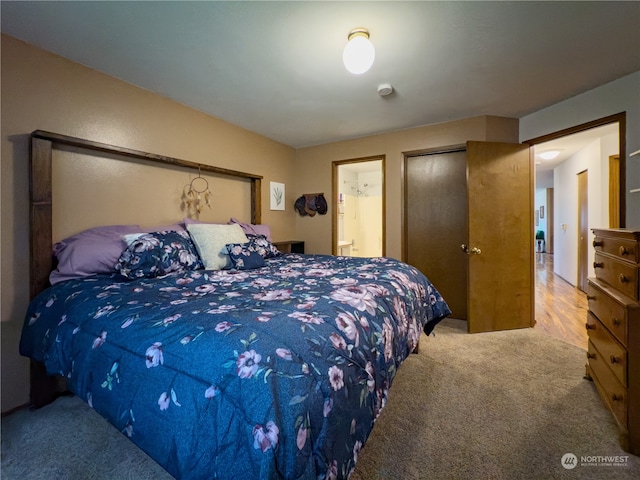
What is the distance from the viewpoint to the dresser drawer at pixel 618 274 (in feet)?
4.69

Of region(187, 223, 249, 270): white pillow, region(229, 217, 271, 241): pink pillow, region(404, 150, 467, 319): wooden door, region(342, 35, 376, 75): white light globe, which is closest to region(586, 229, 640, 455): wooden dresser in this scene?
region(404, 150, 467, 319): wooden door

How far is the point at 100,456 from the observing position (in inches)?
55.0

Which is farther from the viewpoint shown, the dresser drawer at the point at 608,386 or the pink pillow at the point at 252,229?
the pink pillow at the point at 252,229

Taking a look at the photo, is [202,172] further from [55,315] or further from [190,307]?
[190,307]

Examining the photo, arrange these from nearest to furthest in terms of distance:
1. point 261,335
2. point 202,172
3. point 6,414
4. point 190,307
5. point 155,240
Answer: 1. point 261,335
2. point 190,307
3. point 6,414
4. point 155,240
5. point 202,172

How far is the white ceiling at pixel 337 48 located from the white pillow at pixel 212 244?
48.9 inches

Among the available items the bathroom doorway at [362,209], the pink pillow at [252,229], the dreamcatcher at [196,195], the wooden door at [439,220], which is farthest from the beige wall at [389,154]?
the dreamcatcher at [196,195]

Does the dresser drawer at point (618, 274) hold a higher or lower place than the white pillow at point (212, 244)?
lower

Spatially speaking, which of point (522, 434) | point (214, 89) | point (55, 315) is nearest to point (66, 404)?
point (55, 315)

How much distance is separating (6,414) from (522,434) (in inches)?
122

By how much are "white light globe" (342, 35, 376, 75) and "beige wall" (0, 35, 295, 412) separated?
6.01 feet

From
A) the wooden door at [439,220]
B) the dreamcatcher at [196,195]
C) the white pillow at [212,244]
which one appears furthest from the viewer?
the wooden door at [439,220]

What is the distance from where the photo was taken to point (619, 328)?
1507mm

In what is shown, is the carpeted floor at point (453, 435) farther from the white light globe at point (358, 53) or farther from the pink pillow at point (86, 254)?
the white light globe at point (358, 53)
